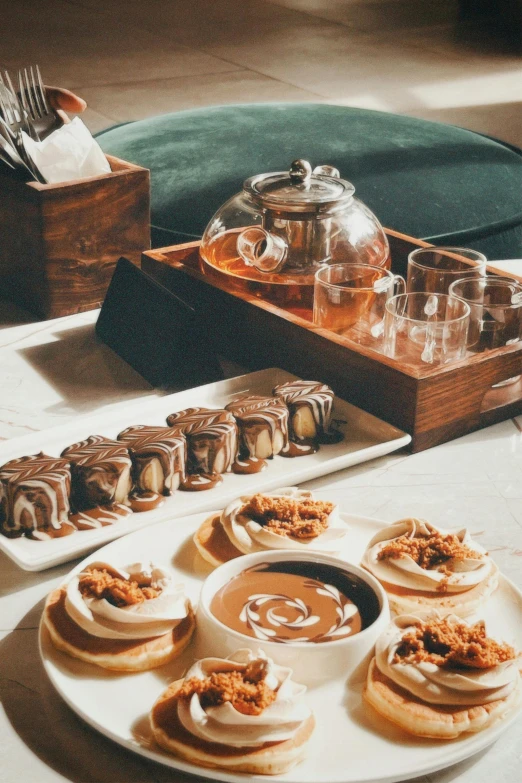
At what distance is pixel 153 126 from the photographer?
264 cm

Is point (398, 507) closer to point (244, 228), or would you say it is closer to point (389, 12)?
point (244, 228)

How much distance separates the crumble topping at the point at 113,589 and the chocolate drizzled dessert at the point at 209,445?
27cm

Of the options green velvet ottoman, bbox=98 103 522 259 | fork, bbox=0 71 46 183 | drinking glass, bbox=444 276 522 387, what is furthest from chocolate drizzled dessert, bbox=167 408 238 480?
green velvet ottoman, bbox=98 103 522 259

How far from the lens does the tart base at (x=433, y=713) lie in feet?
2.42

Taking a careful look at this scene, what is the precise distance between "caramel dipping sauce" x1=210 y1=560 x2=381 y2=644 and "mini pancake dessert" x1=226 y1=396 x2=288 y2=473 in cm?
31

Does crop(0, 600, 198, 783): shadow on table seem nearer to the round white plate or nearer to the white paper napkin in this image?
the round white plate

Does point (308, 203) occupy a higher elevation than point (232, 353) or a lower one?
higher

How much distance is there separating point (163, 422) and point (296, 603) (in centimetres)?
49

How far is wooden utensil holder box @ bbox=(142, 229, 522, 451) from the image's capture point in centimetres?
122

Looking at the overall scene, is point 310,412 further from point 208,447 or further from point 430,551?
point 430,551

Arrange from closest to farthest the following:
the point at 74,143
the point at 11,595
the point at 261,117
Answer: the point at 11,595 < the point at 74,143 < the point at 261,117

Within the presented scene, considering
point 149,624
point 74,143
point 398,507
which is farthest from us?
point 74,143

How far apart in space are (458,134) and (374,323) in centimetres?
140

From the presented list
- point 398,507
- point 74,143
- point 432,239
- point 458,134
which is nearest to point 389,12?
point 458,134
